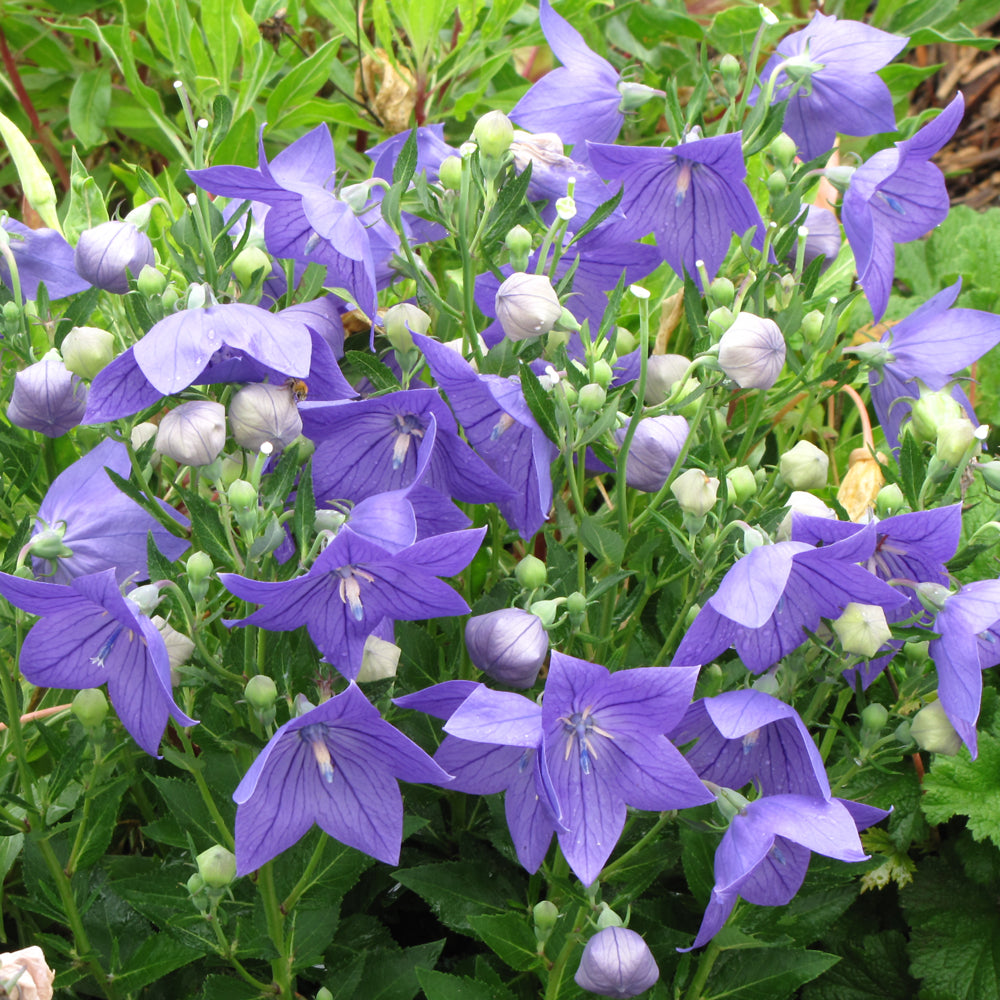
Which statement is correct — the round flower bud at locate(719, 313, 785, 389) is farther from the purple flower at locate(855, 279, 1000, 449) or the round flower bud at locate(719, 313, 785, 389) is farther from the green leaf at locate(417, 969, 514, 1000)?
the green leaf at locate(417, 969, 514, 1000)

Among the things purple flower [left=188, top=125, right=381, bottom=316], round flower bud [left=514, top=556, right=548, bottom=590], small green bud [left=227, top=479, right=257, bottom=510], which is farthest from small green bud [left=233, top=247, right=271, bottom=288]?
round flower bud [left=514, top=556, right=548, bottom=590]

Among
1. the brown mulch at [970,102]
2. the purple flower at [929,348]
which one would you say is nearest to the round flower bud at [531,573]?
the purple flower at [929,348]

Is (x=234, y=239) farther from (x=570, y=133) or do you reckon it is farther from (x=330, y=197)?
(x=570, y=133)

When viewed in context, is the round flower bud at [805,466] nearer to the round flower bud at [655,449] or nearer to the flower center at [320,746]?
the round flower bud at [655,449]

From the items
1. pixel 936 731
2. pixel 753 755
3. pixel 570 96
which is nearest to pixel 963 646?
pixel 936 731

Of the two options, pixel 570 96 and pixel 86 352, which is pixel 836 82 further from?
pixel 86 352
